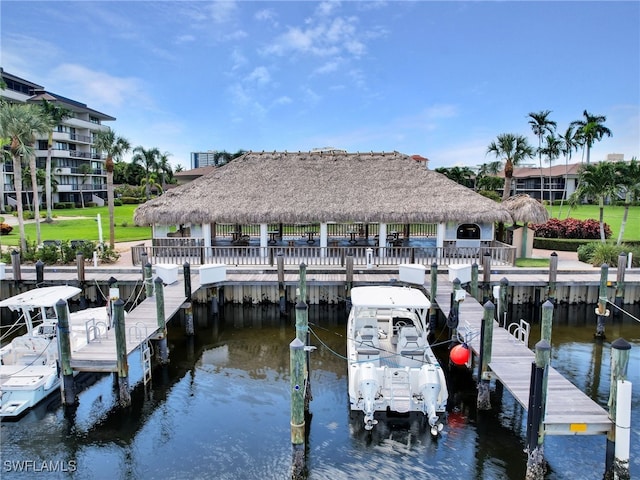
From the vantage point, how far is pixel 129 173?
7606cm

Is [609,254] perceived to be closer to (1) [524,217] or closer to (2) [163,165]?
(1) [524,217]

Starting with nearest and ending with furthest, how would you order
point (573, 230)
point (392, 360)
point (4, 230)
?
point (392, 360)
point (573, 230)
point (4, 230)

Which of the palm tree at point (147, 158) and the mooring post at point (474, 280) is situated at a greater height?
the palm tree at point (147, 158)

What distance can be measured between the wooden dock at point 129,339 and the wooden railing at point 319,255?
485cm

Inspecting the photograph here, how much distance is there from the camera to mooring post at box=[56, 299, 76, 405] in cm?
1099

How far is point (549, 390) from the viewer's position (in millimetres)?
9750

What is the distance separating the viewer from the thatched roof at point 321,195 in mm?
22188

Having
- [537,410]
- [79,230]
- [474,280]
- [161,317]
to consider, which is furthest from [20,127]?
[537,410]

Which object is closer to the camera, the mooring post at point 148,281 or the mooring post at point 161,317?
→ the mooring post at point 161,317

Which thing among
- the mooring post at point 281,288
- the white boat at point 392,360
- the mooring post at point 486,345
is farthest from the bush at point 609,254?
the mooring post at point 281,288

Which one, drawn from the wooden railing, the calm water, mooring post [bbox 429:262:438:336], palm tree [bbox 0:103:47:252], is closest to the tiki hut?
the wooden railing

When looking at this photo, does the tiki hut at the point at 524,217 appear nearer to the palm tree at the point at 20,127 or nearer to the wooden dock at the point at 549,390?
the wooden dock at the point at 549,390

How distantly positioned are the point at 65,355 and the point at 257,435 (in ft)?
16.8

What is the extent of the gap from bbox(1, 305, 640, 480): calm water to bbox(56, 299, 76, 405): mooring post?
39cm
